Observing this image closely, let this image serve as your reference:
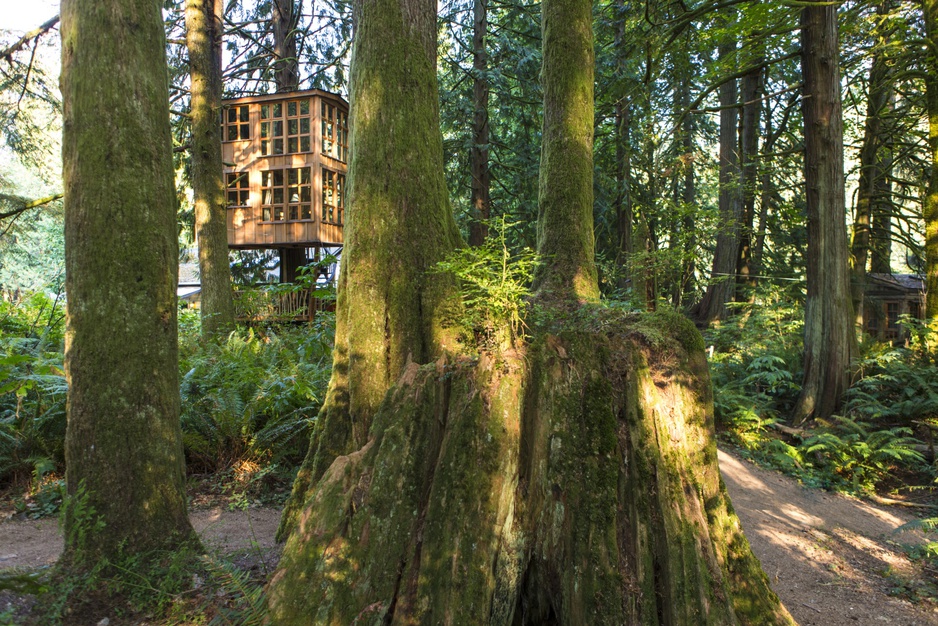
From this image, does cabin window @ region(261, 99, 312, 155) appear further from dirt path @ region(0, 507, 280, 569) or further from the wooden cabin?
the wooden cabin

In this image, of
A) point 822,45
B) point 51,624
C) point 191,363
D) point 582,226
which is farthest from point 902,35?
point 51,624

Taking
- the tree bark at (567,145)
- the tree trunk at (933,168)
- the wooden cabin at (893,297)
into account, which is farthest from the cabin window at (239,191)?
the wooden cabin at (893,297)

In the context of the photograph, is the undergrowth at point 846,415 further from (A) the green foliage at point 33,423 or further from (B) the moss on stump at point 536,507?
(A) the green foliage at point 33,423

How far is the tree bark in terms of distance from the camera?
6930 millimetres

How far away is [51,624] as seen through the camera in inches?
127

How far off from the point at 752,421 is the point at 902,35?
925 cm

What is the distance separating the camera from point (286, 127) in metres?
17.2

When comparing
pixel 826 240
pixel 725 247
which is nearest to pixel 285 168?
pixel 725 247

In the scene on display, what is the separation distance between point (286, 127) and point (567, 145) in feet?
41.3

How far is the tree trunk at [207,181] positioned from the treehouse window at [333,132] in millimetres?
5616

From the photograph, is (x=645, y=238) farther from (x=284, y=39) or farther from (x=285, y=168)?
(x=284, y=39)

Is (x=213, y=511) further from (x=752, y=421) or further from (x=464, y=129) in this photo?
(x=464, y=129)

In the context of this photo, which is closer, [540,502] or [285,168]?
[540,502]

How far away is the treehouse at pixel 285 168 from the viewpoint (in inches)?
674
